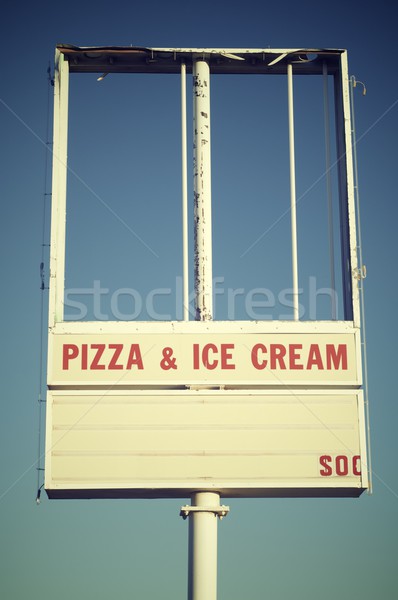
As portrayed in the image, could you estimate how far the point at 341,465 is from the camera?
549 inches

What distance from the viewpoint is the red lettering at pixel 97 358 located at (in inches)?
560

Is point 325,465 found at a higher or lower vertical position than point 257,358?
lower

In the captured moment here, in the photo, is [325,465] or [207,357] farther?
[207,357]

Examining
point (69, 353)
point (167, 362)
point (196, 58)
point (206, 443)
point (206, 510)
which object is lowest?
point (206, 510)

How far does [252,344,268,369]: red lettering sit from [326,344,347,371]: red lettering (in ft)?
2.39

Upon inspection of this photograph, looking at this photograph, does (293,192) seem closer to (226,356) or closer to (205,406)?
(226,356)

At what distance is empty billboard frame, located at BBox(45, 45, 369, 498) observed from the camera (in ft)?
45.6

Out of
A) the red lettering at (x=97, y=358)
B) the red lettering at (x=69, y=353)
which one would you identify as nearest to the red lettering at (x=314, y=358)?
the red lettering at (x=97, y=358)

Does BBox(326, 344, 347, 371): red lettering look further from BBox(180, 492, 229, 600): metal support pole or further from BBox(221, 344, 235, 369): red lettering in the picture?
BBox(180, 492, 229, 600): metal support pole

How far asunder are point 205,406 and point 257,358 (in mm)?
824

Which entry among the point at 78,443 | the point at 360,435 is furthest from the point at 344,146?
the point at 78,443

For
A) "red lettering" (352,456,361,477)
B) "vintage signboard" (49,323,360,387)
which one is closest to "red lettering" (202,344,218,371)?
"vintage signboard" (49,323,360,387)

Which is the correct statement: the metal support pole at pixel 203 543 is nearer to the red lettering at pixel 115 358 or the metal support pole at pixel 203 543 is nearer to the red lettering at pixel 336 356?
the red lettering at pixel 115 358

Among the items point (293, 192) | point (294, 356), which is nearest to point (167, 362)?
point (294, 356)
